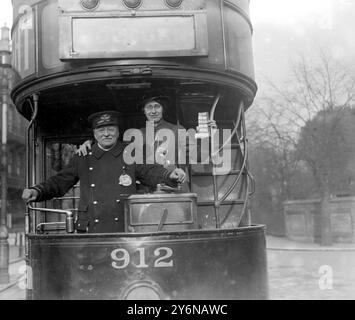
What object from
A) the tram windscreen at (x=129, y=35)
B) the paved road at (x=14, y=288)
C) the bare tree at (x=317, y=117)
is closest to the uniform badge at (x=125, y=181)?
the tram windscreen at (x=129, y=35)

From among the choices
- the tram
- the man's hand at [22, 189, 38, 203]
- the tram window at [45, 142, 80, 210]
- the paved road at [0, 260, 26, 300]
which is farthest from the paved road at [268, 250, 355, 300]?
the man's hand at [22, 189, 38, 203]

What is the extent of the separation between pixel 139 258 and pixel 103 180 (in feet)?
2.93

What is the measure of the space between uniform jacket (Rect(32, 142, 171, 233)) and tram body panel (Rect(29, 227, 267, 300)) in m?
0.46

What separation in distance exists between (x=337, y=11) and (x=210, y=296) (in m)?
12.1

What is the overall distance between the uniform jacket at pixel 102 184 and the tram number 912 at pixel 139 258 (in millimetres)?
550

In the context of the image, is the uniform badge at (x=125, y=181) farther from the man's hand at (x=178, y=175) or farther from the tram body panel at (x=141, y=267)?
the tram body panel at (x=141, y=267)

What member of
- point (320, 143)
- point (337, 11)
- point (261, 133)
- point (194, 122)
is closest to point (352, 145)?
point (320, 143)

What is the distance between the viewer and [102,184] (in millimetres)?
4086

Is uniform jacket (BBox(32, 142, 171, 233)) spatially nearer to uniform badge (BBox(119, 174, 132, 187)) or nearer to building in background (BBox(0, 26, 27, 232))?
uniform badge (BBox(119, 174, 132, 187))

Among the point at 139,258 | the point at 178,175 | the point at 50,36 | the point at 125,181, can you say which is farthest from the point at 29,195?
the point at 50,36

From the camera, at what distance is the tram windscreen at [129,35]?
3.75 metres

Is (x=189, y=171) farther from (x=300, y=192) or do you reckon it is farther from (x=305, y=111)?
(x=300, y=192)

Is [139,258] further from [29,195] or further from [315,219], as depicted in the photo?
[315,219]

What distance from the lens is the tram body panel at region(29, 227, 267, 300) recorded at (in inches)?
137
